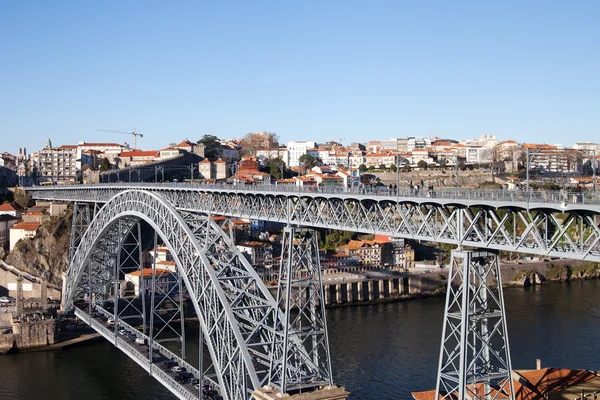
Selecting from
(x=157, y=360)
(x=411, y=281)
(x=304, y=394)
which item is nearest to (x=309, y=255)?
(x=304, y=394)

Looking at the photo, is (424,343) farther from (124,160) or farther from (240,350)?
(124,160)

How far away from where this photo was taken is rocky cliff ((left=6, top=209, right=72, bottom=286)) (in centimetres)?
5112

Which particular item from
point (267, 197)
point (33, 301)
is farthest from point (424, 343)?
point (33, 301)

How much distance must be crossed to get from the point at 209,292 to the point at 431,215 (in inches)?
308

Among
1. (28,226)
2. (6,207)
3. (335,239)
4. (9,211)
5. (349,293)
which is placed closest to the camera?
(349,293)

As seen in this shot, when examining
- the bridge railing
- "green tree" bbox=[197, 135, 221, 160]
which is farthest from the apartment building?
the bridge railing

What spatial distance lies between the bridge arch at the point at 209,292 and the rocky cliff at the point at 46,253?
2414cm

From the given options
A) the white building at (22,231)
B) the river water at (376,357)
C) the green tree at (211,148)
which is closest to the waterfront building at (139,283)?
the river water at (376,357)

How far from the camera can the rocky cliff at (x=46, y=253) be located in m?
51.1

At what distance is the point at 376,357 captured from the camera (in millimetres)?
34594

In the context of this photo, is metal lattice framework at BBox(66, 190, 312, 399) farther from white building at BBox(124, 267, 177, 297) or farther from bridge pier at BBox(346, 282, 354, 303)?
bridge pier at BBox(346, 282, 354, 303)

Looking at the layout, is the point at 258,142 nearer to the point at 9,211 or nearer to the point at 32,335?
the point at 9,211

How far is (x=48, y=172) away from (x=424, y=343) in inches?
2402

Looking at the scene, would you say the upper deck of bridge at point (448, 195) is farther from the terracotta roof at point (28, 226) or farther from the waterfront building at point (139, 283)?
the terracotta roof at point (28, 226)
